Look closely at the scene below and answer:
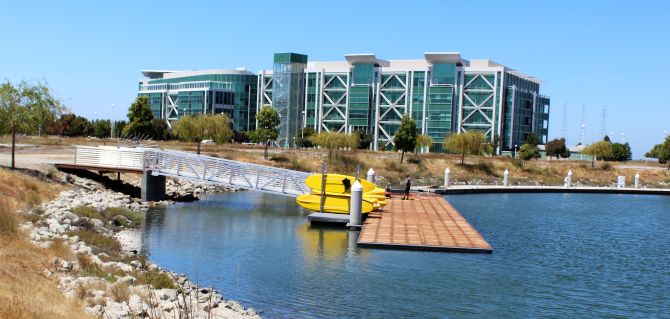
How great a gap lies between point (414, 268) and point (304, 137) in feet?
296

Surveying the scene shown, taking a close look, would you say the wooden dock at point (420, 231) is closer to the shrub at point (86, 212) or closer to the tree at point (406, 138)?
the shrub at point (86, 212)

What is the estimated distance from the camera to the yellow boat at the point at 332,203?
32.7 metres

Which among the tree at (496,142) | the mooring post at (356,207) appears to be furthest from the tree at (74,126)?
the mooring post at (356,207)

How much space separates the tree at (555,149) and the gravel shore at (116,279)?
97.1m

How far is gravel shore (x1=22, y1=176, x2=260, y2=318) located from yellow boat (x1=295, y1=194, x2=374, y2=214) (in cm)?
819

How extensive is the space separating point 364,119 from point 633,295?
311 ft

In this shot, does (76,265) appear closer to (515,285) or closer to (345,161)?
(515,285)

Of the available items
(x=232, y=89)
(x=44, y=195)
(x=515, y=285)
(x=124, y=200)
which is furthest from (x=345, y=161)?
(x=232, y=89)

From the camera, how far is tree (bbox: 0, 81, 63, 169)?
123ft

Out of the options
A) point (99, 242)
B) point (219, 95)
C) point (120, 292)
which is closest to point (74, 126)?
point (219, 95)

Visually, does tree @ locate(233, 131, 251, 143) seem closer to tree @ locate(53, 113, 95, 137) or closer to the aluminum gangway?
tree @ locate(53, 113, 95, 137)

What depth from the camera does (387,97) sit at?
114 metres

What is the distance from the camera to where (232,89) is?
12825cm

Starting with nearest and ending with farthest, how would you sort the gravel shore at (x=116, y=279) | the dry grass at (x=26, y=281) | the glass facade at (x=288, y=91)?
the dry grass at (x=26, y=281) → the gravel shore at (x=116, y=279) → the glass facade at (x=288, y=91)
